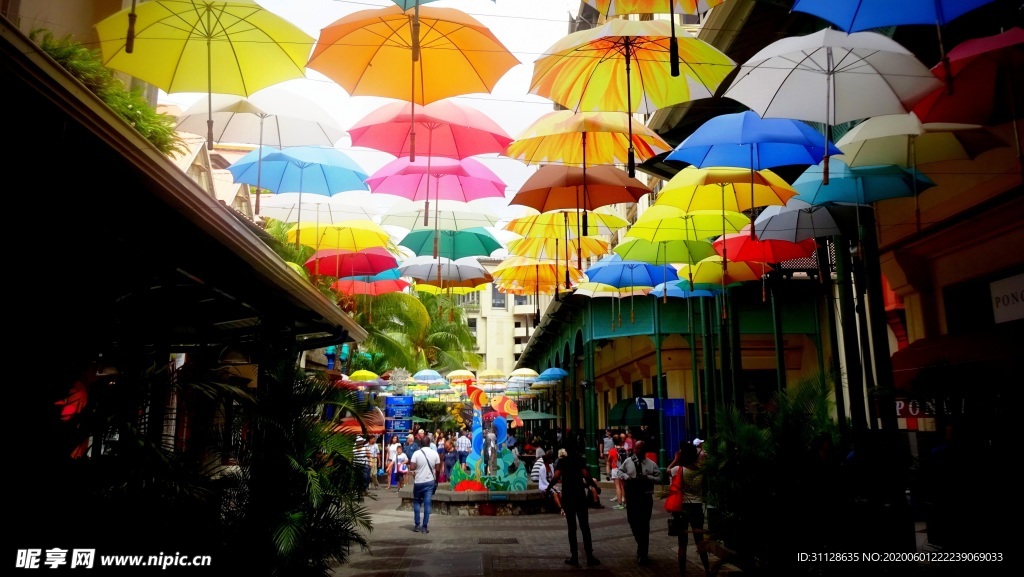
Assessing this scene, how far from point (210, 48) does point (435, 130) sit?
3.18 meters

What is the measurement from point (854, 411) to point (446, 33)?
8269 millimetres

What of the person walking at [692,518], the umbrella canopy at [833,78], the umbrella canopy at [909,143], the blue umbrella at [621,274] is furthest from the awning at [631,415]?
the umbrella canopy at [833,78]

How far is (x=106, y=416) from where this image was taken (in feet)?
16.8

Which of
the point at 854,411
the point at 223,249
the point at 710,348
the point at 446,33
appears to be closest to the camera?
the point at 223,249

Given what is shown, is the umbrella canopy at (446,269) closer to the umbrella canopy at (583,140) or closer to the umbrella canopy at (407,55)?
the umbrella canopy at (583,140)

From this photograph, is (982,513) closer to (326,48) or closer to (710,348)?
(326,48)

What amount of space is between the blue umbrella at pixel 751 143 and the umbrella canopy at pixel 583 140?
1.75 ft

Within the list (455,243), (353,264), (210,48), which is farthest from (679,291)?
(210,48)

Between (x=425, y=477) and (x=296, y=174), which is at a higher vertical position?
(x=296, y=174)

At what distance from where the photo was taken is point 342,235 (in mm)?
13281

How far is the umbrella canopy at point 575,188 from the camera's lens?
419 inches

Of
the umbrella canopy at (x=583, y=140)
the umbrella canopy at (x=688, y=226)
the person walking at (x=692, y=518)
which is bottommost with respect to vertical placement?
the person walking at (x=692, y=518)

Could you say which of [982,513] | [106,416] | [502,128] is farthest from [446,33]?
[982,513]

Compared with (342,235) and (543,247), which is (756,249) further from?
(342,235)
